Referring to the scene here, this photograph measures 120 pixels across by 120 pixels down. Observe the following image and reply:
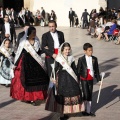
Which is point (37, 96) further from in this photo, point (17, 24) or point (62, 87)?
point (17, 24)

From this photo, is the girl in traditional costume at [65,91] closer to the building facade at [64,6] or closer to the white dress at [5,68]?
the white dress at [5,68]

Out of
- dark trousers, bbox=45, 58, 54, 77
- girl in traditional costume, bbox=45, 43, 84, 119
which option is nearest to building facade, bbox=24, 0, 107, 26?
dark trousers, bbox=45, 58, 54, 77

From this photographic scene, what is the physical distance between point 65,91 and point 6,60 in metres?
3.69

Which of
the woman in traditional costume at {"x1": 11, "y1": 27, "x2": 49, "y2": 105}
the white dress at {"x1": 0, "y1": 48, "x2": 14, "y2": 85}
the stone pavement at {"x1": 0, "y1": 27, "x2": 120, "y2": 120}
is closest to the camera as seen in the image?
the stone pavement at {"x1": 0, "y1": 27, "x2": 120, "y2": 120}

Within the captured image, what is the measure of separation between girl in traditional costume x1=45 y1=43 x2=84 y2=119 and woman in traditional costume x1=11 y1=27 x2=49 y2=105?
1267 mm

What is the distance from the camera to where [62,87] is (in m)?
6.98

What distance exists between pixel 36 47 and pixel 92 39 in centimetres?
1374

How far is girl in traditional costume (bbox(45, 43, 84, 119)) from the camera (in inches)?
274

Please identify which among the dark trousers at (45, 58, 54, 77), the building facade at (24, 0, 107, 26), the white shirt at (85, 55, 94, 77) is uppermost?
the building facade at (24, 0, 107, 26)

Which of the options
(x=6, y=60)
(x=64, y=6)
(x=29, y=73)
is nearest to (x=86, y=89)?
(x=29, y=73)

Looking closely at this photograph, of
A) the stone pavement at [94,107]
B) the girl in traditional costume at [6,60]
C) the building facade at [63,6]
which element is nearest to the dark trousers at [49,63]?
the stone pavement at [94,107]

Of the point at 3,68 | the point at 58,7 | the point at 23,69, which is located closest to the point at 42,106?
the point at 23,69

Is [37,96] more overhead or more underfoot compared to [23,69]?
more underfoot

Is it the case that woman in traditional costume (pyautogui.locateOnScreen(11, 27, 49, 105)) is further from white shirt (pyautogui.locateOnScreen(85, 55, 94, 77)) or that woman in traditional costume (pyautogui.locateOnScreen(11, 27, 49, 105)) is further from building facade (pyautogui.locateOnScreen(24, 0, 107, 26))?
building facade (pyautogui.locateOnScreen(24, 0, 107, 26))
